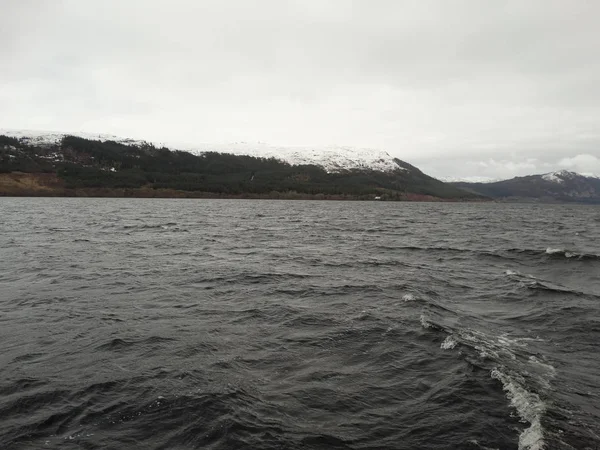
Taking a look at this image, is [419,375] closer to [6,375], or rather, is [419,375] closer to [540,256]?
[6,375]

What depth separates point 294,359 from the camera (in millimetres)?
11461

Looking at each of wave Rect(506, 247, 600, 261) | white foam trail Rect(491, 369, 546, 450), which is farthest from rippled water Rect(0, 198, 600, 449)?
wave Rect(506, 247, 600, 261)

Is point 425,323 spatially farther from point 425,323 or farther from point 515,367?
point 515,367

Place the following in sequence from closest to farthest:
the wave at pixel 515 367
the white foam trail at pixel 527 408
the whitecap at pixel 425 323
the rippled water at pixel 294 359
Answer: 1. the white foam trail at pixel 527 408
2. the rippled water at pixel 294 359
3. the wave at pixel 515 367
4. the whitecap at pixel 425 323

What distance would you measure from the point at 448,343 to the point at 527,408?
402 centimetres

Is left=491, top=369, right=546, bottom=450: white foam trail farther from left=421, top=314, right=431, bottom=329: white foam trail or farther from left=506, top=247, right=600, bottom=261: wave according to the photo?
left=506, top=247, right=600, bottom=261: wave

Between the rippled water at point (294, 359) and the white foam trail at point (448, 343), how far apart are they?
63mm

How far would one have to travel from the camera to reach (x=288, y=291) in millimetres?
19656

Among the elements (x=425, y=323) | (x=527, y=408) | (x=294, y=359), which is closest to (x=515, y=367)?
(x=527, y=408)

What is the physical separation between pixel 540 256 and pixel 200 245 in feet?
99.4

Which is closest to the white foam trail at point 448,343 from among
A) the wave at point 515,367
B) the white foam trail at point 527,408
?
the wave at point 515,367

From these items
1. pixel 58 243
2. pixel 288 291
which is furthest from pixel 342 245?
pixel 58 243

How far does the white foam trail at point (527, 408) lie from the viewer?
7543 mm

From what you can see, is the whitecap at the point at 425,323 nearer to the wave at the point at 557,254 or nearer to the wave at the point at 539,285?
the wave at the point at 539,285
